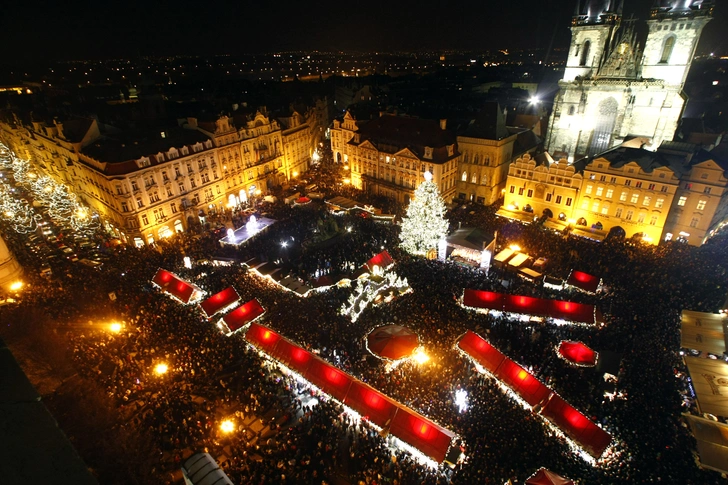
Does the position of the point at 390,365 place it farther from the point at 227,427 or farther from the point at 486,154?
the point at 486,154

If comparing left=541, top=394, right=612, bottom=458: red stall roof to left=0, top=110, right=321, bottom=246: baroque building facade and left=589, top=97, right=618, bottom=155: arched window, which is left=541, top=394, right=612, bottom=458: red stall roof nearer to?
left=0, top=110, right=321, bottom=246: baroque building facade

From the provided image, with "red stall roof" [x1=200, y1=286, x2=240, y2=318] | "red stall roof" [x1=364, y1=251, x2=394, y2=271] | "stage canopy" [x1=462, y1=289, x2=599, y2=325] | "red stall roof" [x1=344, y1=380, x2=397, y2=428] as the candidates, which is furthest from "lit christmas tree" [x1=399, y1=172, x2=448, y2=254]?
"red stall roof" [x1=344, y1=380, x2=397, y2=428]

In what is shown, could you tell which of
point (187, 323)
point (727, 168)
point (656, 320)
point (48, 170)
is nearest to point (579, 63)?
point (727, 168)

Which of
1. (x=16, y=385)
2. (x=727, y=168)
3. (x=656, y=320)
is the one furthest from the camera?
(x=727, y=168)

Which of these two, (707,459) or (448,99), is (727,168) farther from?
(448,99)

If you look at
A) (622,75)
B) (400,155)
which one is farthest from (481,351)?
(622,75)

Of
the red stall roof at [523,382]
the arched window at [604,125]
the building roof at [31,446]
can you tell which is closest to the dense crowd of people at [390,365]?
the red stall roof at [523,382]
